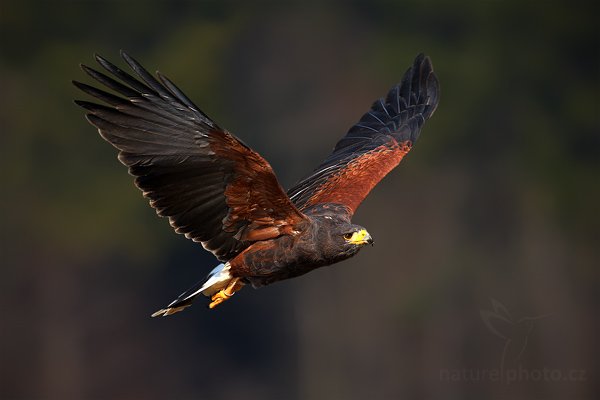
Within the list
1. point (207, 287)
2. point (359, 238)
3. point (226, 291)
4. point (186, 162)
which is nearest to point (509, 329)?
point (226, 291)

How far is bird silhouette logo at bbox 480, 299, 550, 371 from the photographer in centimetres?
2203

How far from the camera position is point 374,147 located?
35.8 ft

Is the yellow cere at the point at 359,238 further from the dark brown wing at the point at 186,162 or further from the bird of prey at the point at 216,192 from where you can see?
the dark brown wing at the point at 186,162

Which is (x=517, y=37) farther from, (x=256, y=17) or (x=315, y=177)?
(x=315, y=177)

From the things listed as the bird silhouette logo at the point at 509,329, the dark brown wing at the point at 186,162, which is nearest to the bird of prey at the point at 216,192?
the dark brown wing at the point at 186,162

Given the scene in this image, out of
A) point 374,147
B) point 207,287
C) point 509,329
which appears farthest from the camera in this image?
point 509,329

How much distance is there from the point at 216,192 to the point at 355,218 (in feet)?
52.0

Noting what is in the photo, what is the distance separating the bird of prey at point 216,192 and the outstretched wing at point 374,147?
0.04m

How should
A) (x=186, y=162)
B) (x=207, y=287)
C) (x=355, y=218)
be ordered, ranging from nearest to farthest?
(x=186, y=162)
(x=207, y=287)
(x=355, y=218)

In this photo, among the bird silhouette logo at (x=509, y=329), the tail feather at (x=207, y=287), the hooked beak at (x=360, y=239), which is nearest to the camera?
the hooked beak at (x=360, y=239)

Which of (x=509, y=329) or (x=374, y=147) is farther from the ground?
(x=509, y=329)

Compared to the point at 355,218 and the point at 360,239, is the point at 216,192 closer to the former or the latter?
the point at 360,239

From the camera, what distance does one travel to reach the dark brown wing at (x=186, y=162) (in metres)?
8.42

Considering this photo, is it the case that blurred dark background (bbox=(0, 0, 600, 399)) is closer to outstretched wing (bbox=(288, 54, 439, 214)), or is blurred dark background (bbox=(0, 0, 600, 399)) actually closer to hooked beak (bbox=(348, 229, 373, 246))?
outstretched wing (bbox=(288, 54, 439, 214))
